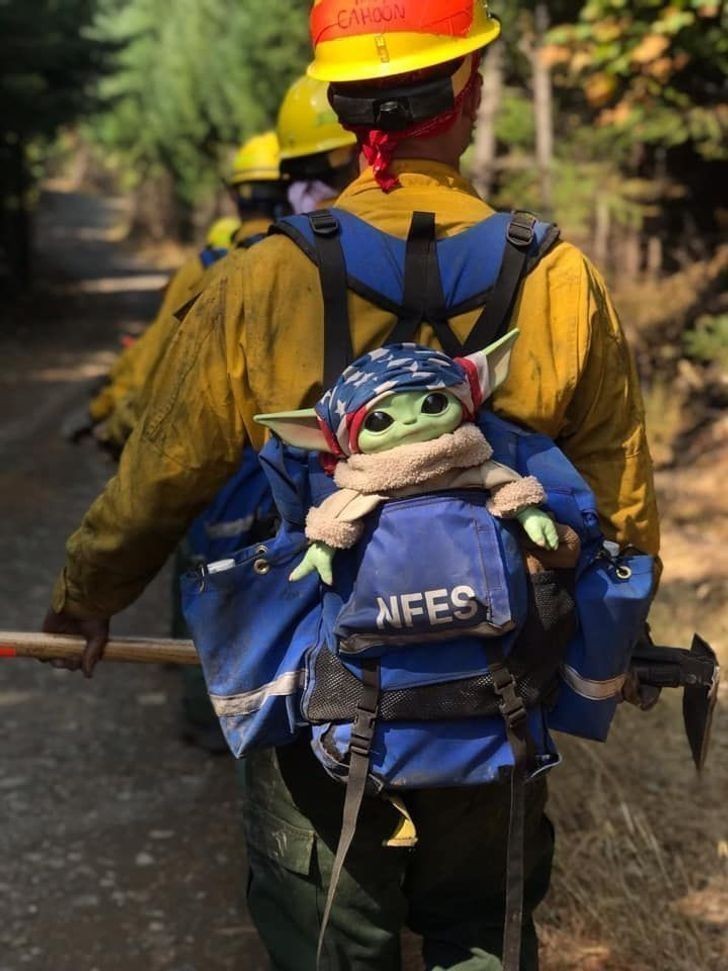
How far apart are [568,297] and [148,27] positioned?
3428 cm

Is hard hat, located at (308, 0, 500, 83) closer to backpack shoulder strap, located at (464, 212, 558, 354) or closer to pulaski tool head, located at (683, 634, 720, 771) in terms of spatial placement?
backpack shoulder strap, located at (464, 212, 558, 354)

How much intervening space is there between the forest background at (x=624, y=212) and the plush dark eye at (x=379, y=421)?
199 centimetres

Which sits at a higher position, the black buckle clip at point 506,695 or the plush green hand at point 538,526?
the plush green hand at point 538,526

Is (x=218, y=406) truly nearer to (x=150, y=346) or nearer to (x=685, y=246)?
(x=150, y=346)

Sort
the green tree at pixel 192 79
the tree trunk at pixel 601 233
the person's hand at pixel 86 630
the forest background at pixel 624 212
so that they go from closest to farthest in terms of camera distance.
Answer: the person's hand at pixel 86 630 < the forest background at pixel 624 212 < the tree trunk at pixel 601 233 < the green tree at pixel 192 79

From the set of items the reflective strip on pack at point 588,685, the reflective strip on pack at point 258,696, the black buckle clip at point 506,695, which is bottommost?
the reflective strip on pack at point 588,685

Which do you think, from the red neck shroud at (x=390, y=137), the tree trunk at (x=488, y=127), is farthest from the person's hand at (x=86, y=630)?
the tree trunk at (x=488, y=127)

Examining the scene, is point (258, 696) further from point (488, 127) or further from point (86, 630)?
point (488, 127)

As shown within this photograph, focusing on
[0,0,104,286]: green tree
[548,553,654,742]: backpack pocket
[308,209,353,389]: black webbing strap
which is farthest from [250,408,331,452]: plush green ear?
[0,0,104,286]: green tree

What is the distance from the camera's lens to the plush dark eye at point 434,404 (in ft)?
6.63

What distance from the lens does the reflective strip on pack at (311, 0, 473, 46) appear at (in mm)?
2271

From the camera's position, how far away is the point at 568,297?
2.26m

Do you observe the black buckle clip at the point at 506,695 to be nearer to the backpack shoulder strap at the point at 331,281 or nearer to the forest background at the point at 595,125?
the backpack shoulder strap at the point at 331,281

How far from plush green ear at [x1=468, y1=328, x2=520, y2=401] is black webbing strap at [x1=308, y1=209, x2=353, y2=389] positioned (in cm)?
23
